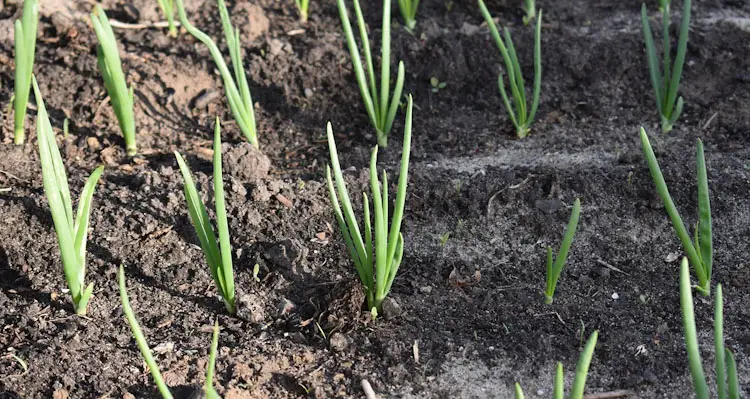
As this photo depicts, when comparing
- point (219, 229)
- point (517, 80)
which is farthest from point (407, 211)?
point (219, 229)

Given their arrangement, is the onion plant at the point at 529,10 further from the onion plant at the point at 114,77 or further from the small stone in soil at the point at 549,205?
the onion plant at the point at 114,77

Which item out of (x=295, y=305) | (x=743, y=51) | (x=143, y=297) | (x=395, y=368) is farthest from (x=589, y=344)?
(x=743, y=51)

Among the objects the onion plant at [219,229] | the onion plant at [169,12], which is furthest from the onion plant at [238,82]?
the onion plant at [219,229]

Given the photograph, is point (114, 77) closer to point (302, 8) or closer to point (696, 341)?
point (302, 8)

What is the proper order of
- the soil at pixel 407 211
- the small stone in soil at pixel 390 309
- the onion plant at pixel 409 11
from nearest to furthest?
the soil at pixel 407 211
the small stone in soil at pixel 390 309
the onion plant at pixel 409 11

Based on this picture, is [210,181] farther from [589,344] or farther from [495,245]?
[589,344]

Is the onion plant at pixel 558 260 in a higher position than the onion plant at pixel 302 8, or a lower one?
lower

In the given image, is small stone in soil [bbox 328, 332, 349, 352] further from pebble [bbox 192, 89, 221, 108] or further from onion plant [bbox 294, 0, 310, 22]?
onion plant [bbox 294, 0, 310, 22]
